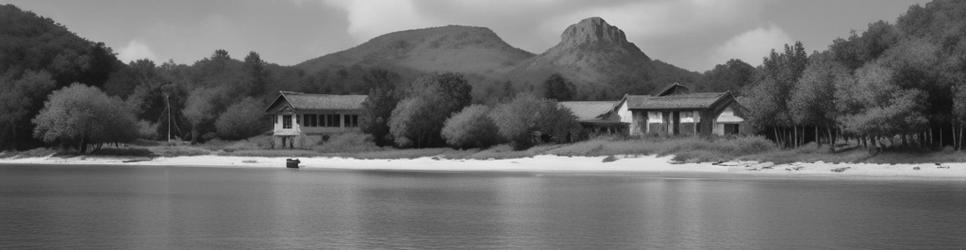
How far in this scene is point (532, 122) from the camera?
8675cm

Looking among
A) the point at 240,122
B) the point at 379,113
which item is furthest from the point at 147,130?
→ the point at 379,113

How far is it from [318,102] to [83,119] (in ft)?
77.6

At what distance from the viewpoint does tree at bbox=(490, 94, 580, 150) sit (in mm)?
86562

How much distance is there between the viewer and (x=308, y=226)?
35.9m

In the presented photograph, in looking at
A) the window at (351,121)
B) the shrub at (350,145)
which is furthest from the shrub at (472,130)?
the window at (351,121)

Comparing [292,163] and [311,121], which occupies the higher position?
[311,121]

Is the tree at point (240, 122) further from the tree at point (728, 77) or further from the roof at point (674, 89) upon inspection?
the tree at point (728, 77)

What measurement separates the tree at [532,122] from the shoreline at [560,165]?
443 cm

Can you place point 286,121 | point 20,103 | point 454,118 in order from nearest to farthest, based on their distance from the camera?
1. point 454,118
2. point 20,103
3. point 286,121

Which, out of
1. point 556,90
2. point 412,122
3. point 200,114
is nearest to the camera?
point 412,122

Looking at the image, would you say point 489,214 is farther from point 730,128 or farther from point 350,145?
point 350,145

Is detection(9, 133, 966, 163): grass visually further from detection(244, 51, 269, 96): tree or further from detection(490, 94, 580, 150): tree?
detection(244, 51, 269, 96): tree

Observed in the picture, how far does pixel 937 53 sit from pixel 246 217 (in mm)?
46791

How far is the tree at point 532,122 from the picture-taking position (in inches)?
3408
